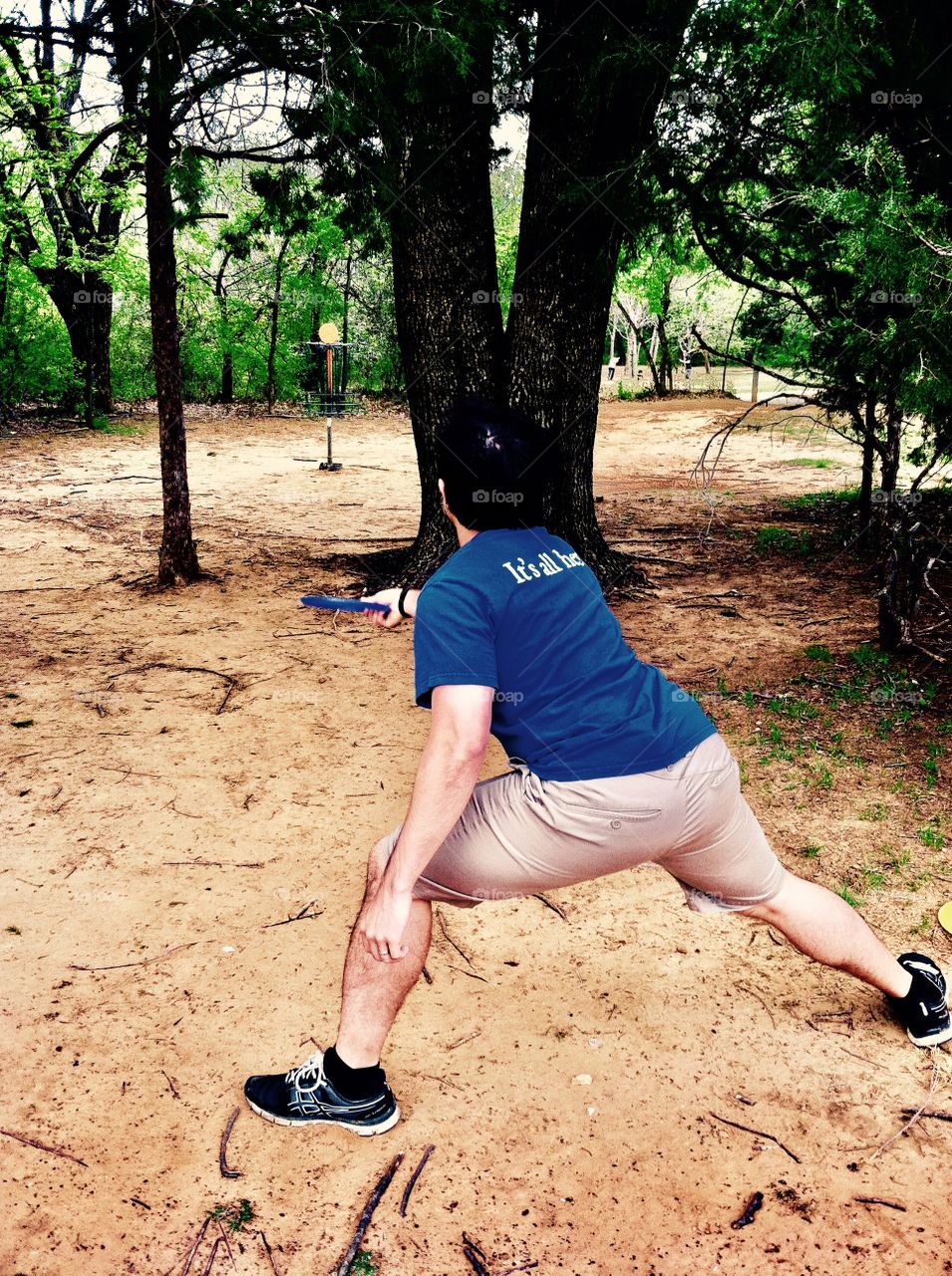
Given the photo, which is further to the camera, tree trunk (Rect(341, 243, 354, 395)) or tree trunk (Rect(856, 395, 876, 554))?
tree trunk (Rect(341, 243, 354, 395))

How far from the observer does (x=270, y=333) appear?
24906mm

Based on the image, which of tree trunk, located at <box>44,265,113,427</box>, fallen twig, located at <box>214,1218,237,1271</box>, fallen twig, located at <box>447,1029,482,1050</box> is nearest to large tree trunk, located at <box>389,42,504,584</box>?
fallen twig, located at <box>447,1029,482,1050</box>

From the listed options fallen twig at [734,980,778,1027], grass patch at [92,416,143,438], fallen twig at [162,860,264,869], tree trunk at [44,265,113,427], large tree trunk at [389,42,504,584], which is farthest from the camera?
tree trunk at [44,265,113,427]

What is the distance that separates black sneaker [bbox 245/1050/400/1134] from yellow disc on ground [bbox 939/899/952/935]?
6.43 ft

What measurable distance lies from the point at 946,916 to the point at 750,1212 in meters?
1.51

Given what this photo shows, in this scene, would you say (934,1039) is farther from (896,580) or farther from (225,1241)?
(896,580)

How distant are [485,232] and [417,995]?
547 centimetres

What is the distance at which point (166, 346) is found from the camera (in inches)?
273

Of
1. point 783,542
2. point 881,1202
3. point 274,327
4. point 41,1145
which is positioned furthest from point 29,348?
point 881,1202

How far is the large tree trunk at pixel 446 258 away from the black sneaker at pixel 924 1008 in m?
4.90

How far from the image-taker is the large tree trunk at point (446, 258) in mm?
6441

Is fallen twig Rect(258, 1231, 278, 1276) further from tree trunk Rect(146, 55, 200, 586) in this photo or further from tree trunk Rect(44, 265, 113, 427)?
tree trunk Rect(44, 265, 113, 427)

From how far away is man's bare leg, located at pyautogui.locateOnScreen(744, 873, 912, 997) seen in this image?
250 cm

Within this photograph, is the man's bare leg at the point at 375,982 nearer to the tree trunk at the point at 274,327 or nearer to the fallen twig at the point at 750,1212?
the fallen twig at the point at 750,1212
